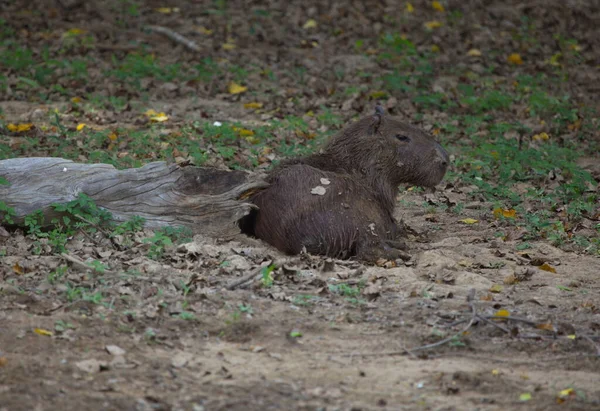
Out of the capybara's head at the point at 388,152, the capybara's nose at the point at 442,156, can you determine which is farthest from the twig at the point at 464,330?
Result: the capybara's nose at the point at 442,156

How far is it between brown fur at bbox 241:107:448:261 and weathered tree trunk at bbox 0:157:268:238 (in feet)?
0.74

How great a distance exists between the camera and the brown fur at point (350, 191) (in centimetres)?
637

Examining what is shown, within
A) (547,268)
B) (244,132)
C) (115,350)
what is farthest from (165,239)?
(244,132)

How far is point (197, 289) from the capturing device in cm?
522

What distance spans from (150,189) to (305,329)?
2.17m

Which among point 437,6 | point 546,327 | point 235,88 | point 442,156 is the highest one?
point 437,6

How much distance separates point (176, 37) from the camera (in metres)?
12.6

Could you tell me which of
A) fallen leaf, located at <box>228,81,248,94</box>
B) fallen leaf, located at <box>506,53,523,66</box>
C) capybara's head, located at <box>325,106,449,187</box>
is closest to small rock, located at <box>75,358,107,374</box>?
capybara's head, located at <box>325,106,449,187</box>

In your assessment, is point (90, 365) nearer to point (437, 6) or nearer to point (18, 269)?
point (18, 269)

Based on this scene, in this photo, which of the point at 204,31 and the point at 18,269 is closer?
the point at 18,269

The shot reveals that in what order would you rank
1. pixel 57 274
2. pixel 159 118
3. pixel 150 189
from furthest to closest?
1. pixel 159 118
2. pixel 150 189
3. pixel 57 274

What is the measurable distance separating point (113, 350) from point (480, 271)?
2890 mm

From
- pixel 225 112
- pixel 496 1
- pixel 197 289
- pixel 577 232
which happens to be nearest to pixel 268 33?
pixel 225 112

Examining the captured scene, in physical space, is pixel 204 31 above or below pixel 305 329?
above
